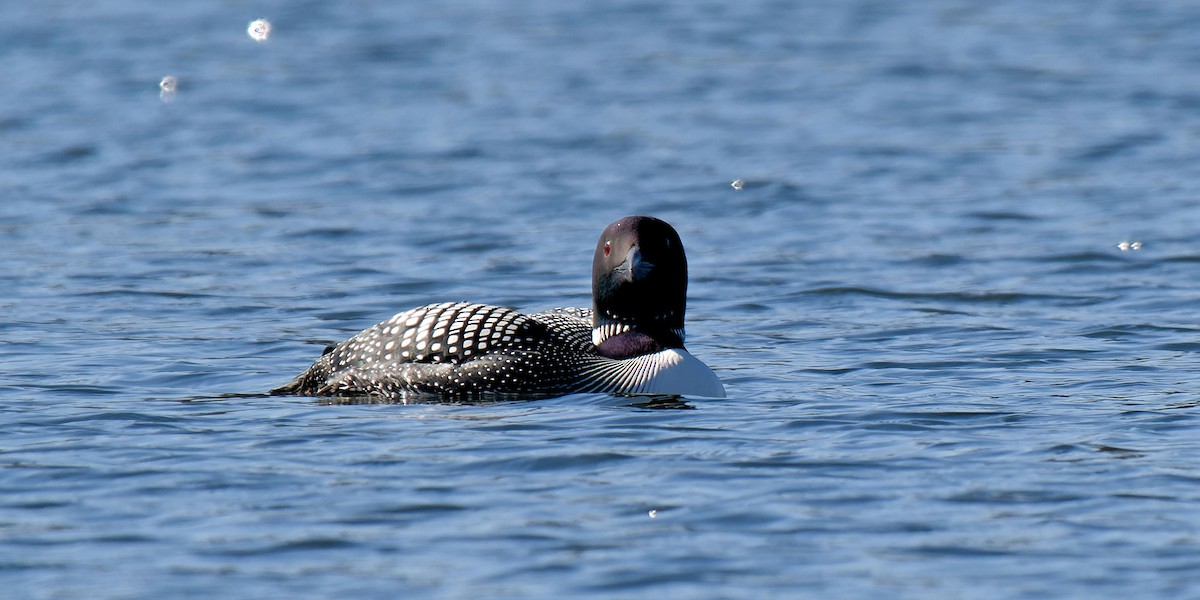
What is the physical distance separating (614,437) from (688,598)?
1.73 meters

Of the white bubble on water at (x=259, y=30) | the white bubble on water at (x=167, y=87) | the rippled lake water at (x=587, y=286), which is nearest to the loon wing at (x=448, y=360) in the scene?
the rippled lake water at (x=587, y=286)

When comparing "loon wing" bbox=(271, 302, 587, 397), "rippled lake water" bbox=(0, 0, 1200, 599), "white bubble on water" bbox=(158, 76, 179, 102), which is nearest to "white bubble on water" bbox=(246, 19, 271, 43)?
"rippled lake water" bbox=(0, 0, 1200, 599)

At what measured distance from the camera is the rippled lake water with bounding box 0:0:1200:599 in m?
5.12

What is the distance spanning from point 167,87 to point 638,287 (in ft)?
30.9

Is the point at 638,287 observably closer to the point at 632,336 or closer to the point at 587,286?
the point at 632,336

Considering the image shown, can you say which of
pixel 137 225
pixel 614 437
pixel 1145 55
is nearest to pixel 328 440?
pixel 614 437

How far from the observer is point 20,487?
225 inches

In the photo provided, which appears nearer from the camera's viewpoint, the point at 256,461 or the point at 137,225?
the point at 256,461

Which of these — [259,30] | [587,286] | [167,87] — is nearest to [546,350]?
[587,286]

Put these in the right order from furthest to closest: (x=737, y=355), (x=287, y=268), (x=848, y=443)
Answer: (x=287, y=268) → (x=737, y=355) → (x=848, y=443)

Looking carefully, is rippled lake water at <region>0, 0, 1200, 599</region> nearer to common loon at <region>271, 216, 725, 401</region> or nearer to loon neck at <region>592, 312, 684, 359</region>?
common loon at <region>271, 216, 725, 401</region>

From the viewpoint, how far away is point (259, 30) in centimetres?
1853

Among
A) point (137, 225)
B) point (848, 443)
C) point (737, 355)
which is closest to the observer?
point (848, 443)

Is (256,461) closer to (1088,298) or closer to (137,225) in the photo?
(1088,298)
